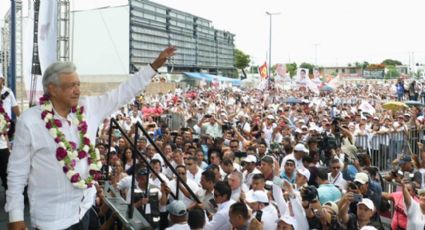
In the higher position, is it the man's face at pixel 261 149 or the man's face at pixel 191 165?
the man's face at pixel 261 149

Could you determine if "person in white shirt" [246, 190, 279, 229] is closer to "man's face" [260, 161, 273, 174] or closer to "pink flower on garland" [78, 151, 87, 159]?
"man's face" [260, 161, 273, 174]

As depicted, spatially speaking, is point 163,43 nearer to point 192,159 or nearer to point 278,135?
point 278,135

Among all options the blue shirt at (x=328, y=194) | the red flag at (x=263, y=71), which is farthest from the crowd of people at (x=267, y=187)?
the red flag at (x=263, y=71)

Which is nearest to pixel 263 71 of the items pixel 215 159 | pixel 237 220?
pixel 215 159

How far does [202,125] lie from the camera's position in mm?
12695

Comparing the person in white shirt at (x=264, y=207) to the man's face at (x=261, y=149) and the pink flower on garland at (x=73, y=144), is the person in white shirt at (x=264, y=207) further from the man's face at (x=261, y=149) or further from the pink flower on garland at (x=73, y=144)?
the man's face at (x=261, y=149)

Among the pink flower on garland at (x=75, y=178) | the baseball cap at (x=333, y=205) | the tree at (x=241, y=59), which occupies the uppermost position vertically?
the tree at (x=241, y=59)

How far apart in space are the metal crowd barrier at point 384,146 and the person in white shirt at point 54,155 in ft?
32.7

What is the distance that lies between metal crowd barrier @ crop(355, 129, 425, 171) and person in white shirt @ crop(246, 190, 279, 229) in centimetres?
711

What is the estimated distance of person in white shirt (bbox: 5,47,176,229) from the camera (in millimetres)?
2455

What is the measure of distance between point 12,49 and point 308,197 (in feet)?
21.4

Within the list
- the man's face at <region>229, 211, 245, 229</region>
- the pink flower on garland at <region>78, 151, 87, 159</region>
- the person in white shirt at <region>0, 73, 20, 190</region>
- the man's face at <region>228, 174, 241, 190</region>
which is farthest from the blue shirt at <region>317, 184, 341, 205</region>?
the pink flower on garland at <region>78, 151, 87, 159</region>

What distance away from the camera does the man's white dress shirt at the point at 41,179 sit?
2.45 m

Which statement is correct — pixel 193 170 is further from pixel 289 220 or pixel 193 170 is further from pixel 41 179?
pixel 41 179
